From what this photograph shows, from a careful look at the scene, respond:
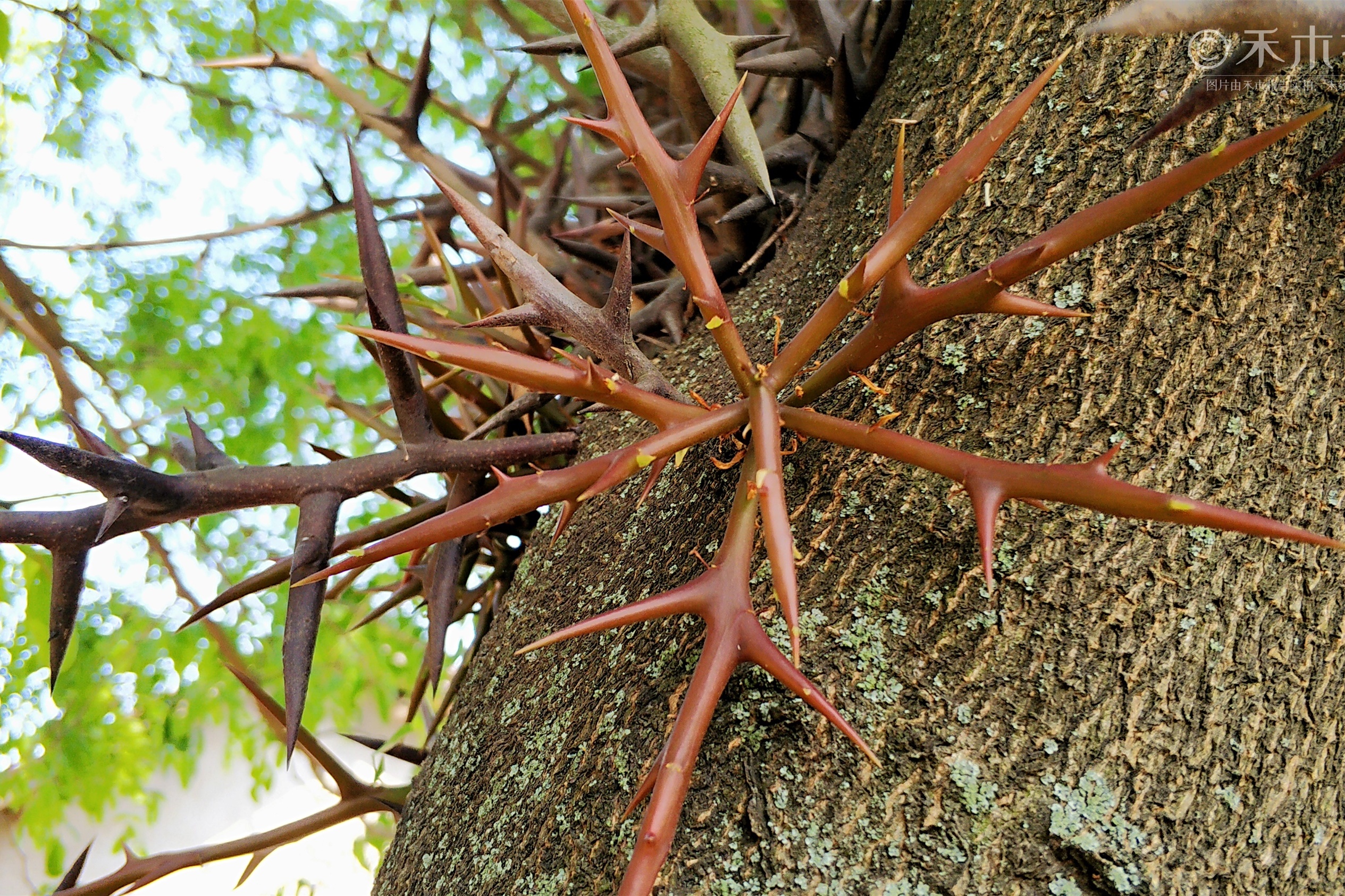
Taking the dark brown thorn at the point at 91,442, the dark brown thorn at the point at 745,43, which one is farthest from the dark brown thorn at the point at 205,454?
the dark brown thorn at the point at 745,43

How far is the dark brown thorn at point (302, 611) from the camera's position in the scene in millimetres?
718

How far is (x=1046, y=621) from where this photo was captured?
22.9 inches

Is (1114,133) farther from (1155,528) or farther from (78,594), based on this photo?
(78,594)

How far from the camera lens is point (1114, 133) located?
722 millimetres

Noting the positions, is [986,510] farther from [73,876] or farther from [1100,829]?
[73,876]

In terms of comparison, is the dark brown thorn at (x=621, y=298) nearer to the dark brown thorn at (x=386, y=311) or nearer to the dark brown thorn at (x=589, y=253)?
the dark brown thorn at (x=386, y=311)

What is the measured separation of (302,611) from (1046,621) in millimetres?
578

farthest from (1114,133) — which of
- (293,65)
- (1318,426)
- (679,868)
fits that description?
(293,65)

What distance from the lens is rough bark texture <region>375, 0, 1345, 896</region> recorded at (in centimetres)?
54

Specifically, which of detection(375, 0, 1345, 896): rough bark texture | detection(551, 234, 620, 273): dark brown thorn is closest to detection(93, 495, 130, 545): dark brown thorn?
detection(375, 0, 1345, 896): rough bark texture

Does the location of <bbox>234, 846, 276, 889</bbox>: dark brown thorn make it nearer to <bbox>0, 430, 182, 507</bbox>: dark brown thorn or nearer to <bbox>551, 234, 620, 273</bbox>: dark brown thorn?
<bbox>0, 430, 182, 507</bbox>: dark brown thorn

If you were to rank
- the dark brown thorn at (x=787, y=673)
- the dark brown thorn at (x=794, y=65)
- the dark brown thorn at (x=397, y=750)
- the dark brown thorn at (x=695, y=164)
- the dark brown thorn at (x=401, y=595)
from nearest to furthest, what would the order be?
the dark brown thorn at (x=787, y=673) → the dark brown thorn at (x=695, y=164) → the dark brown thorn at (x=794, y=65) → the dark brown thorn at (x=397, y=750) → the dark brown thorn at (x=401, y=595)

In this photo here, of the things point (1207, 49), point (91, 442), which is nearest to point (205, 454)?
point (91, 442)

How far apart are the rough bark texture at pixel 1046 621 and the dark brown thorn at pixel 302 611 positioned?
167 millimetres
